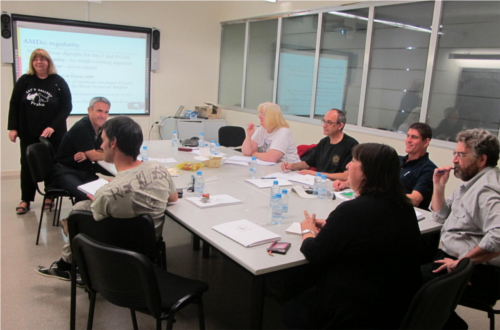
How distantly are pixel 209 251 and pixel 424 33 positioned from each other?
317 cm

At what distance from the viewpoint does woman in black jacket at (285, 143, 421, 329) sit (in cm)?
154

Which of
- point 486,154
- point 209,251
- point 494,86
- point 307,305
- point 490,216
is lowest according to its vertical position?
point 209,251

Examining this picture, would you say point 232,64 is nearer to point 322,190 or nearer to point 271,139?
point 271,139

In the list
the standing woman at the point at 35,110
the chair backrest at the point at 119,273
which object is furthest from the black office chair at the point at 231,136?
the chair backrest at the point at 119,273

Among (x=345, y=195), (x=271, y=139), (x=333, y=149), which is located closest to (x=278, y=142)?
(x=271, y=139)

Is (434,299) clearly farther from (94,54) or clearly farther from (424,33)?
(94,54)

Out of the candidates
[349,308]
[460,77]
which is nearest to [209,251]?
[349,308]

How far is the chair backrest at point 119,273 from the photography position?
1.52 meters

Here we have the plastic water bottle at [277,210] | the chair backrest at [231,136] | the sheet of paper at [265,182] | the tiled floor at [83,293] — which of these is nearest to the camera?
the plastic water bottle at [277,210]

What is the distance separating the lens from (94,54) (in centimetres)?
604

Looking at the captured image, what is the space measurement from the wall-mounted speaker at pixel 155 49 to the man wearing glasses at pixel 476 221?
17.8ft

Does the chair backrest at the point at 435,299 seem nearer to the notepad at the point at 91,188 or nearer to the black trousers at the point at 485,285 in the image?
the black trousers at the point at 485,285

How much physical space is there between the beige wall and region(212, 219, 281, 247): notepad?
349 centimetres

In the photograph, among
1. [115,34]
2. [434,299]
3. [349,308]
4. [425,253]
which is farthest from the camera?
[115,34]
